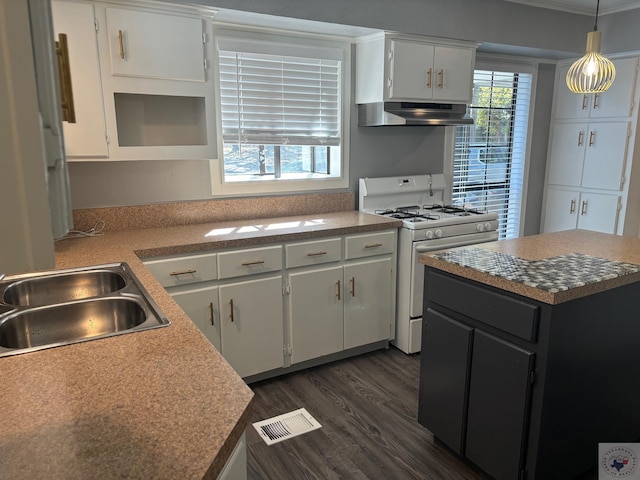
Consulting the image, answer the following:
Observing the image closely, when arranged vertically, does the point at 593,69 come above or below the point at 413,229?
above

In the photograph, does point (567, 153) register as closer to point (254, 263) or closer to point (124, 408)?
point (254, 263)

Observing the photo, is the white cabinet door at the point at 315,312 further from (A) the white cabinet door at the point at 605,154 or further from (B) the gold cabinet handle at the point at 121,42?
(A) the white cabinet door at the point at 605,154

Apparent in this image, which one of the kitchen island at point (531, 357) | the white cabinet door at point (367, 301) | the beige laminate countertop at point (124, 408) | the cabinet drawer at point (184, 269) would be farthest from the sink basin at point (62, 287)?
the white cabinet door at point (367, 301)

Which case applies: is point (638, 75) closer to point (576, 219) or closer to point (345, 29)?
point (576, 219)

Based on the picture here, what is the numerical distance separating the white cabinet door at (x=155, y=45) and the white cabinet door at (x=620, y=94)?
3472 mm

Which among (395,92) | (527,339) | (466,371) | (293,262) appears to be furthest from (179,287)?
(395,92)

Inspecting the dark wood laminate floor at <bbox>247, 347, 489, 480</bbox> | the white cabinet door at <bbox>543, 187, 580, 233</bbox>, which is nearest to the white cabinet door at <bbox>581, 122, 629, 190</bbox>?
the white cabinet door at <bbox>543, 187, 580, 233</bbox>

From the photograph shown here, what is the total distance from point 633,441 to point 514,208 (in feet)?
9.55

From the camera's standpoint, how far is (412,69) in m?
3.34

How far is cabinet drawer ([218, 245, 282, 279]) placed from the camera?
8.74ft

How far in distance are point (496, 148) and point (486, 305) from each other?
3.06 meters

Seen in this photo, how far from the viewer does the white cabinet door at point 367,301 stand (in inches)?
124
